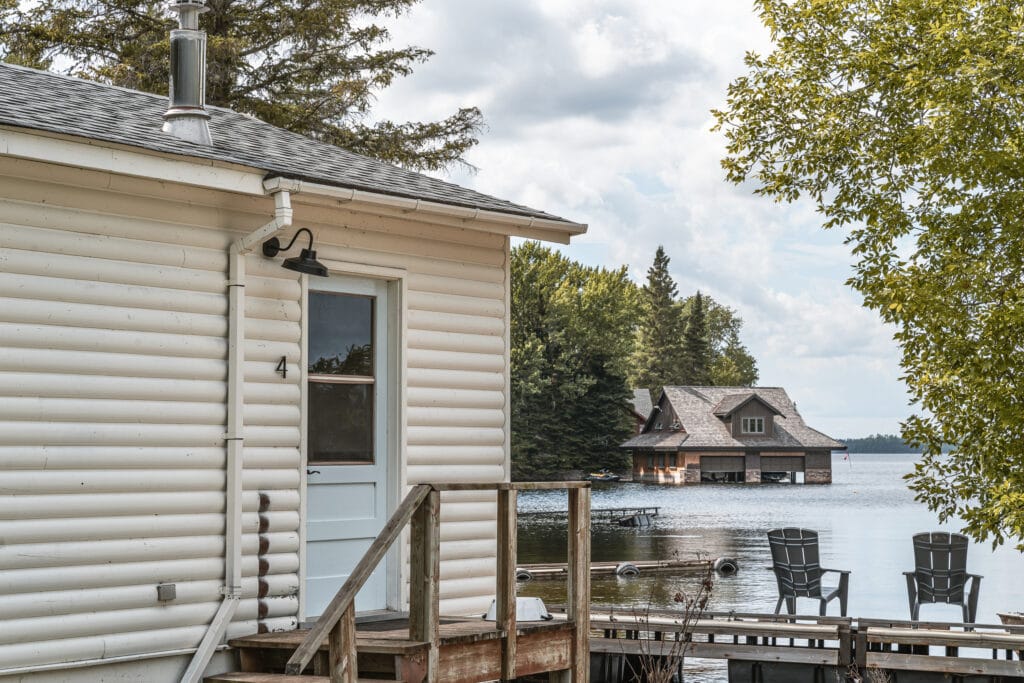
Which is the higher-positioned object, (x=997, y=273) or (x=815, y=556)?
(x=997, y=273)

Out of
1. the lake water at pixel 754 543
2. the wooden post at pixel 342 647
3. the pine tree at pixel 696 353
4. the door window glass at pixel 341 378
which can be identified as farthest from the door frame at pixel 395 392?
the pine tree at pixel 696 353

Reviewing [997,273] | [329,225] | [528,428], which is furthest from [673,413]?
[329,225]

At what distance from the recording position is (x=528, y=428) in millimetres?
68000

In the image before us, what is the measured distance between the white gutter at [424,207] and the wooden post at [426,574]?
2028mm

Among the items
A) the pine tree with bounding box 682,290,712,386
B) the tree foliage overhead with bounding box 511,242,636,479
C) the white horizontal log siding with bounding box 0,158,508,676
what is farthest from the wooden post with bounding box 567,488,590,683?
the pine tree with bounding box 682,290,712,386

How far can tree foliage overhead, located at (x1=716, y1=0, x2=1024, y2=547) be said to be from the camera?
39.8ft

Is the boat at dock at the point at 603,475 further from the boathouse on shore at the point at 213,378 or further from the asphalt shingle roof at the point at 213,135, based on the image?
the boathouse on shore at the point at 213,378

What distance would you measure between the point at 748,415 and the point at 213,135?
75.2 meters

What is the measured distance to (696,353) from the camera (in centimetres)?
10262

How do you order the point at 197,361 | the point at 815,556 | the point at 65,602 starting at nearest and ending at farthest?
1. the point at 65,602
2. the point at 197,361
3. the point at 815,556

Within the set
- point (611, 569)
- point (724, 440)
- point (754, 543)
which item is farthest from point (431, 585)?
point (724, 440)

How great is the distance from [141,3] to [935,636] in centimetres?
1828

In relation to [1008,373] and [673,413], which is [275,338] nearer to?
[1008,373]

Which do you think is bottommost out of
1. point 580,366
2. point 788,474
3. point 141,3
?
point 788,474
